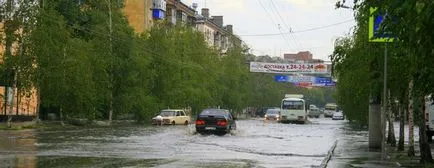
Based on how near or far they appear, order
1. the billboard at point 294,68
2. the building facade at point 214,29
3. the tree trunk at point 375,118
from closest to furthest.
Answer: the tree trunk at point 375,118 < the billboard at point 294,68 < the building facade at point 214,29

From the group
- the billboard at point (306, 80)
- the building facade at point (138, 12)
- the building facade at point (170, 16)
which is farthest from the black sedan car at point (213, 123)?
the building facade at point (138, 12)

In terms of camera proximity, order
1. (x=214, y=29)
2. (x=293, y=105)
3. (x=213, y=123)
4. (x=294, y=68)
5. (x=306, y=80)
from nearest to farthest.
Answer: (x=213, y=123) → (x=293, y=105) → (x=294, y=68) → (x=306, y=80) → (x=214, y=29)

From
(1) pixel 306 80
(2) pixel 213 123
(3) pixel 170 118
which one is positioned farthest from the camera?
(1) pixel 306 80

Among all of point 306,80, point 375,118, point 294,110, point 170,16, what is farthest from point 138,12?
point 375,118

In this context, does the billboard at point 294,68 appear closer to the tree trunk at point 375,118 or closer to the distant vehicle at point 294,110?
the distant vehicle at point 294,110

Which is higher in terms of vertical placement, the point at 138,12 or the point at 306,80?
the point at 138,12

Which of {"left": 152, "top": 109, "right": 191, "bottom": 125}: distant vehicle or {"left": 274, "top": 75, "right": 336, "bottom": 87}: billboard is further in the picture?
→ {"left": 274, "top": 75, "right": 336, "bottom": 87}: billboard

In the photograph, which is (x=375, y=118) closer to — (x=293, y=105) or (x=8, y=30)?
(x=8, y=30)

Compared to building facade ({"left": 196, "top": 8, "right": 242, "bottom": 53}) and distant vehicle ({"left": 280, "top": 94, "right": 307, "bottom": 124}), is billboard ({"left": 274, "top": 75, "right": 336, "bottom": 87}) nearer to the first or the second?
distant vehicle ({"left": 280, "top": 94, "right": 307, "bottom": 124})

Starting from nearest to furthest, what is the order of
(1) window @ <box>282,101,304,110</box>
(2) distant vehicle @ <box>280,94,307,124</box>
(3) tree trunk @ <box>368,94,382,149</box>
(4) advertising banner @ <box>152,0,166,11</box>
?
1. (3) tree trunk @ <box>368,94,382,149</box>
2. (1) window @ <box>282,101,304,110</box>
3. (2) distant vehicle @ <box>280,94,307,124</box>
4. (4) advertising banner @ <box>152,0,166,11</box>

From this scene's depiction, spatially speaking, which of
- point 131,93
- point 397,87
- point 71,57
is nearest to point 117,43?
point 131,93

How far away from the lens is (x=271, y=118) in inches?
3339

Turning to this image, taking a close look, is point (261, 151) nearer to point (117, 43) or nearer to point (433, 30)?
point (433, 30)

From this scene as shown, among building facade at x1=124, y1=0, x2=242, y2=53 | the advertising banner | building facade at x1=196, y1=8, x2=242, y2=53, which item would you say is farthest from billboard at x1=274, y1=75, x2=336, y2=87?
building facade at x1=196, y1=8, x2=242, y2=53
